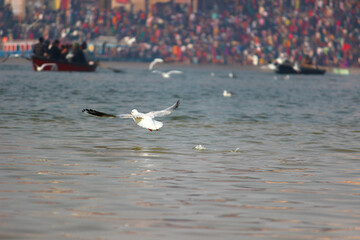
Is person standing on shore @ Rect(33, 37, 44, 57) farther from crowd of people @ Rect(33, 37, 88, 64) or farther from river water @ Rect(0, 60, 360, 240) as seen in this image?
river water @ Rect(0, 60, 360, 240)

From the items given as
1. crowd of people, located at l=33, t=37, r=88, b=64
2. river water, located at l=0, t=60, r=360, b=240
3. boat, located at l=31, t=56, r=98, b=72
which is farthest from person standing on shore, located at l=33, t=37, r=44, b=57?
river water, located at l=0, t=60, r=360, b=240

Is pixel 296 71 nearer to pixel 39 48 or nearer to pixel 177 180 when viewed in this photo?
pixel 39 48

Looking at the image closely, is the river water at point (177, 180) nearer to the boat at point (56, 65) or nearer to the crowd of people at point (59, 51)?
the crowd of people at point (59, 51)

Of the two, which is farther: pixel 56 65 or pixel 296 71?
pixel 296 71

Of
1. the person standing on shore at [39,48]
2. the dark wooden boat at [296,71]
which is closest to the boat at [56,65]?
the person standing on shore at [39,48]

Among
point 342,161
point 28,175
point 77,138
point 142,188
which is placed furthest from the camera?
point 77,138

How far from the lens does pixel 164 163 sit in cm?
1886

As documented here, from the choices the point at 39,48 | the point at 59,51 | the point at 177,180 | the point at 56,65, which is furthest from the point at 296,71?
the point at 177,180

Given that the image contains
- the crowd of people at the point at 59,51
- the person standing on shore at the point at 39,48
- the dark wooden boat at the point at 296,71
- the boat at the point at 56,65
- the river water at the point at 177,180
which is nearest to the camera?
the river water at the point at 177,180

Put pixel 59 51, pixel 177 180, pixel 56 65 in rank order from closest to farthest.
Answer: pixel 177 180 → pixel 59 51 → pixel 56 65

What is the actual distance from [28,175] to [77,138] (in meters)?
8.05

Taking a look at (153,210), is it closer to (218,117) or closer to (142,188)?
(142,188)

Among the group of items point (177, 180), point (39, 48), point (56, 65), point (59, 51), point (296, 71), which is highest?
point (177, 180)

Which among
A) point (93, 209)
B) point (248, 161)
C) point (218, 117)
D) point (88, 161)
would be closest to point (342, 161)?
point (248, 161)
